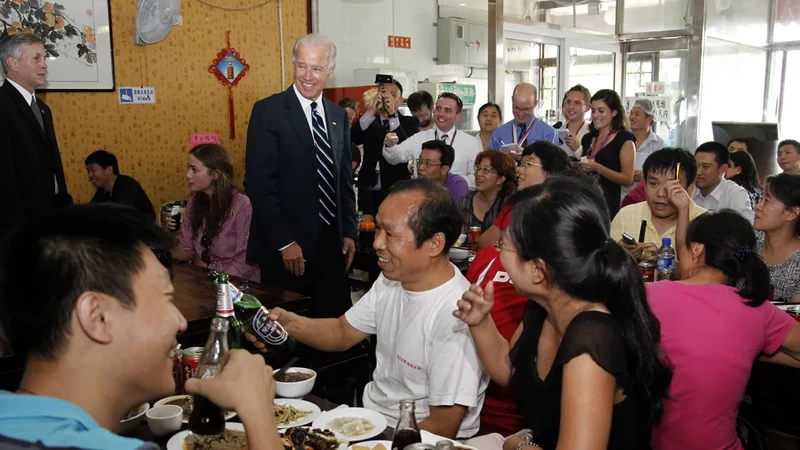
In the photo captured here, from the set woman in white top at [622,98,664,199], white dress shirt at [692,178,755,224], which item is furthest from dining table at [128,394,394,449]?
woman in white top at [622,98,664,199]

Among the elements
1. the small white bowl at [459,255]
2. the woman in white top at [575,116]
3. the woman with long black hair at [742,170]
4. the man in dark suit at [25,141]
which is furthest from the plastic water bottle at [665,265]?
the man in dark suit at [25,141]

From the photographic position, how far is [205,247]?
12.3 ft

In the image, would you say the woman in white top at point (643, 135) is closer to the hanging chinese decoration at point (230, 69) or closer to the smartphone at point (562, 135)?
the smartphone at point (562, 135)

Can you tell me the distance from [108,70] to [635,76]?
6.66 metres

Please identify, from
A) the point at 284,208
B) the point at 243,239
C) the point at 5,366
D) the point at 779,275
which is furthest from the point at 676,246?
the point at 5,366

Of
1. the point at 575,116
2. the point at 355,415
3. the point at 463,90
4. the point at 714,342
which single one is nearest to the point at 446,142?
the point at 575,116

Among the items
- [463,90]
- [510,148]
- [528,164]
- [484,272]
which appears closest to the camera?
[484,272]

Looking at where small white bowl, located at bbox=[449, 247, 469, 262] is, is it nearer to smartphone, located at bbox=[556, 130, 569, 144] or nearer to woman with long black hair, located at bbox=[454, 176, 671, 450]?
woman with long black hair, located at bbox=[454, 176, 671, 450]

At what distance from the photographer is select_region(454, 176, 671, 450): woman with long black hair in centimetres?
145

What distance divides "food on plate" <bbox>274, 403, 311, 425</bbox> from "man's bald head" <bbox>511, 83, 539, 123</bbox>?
4.15 m

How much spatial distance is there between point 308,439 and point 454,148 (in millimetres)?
4283

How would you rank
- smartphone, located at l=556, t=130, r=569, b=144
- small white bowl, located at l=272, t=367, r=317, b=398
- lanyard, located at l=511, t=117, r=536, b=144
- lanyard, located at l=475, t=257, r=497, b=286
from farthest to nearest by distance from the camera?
smartphone, located at l=556, t=130, r=569, b=144, lanyard, located at l=511, t=117, r=536, b=144, lanyard, located at l=475, t=257, r=497, b=286, small white bowl, located at l=272, t=367, r=317, b=398

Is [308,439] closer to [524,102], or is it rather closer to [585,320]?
[585,320]

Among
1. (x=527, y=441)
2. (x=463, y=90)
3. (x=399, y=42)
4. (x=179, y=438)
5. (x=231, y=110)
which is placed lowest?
(x=527, y=441)
